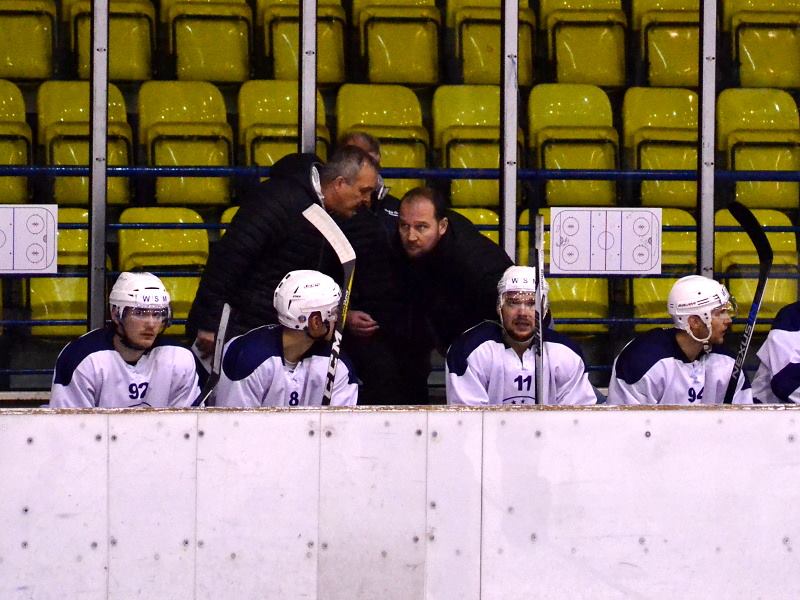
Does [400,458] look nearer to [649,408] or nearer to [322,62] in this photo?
[649,408]

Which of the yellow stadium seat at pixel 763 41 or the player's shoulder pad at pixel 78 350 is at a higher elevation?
the yellow stadium seat at pixel 763 41

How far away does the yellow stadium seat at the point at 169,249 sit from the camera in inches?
163

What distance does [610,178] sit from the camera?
4.12 meters

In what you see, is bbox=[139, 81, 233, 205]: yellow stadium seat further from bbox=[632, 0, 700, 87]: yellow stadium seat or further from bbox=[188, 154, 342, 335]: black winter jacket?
bbox=[632, 0, 700, 87]: yellow stadium seat

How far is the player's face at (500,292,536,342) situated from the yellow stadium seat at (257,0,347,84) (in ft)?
5.94

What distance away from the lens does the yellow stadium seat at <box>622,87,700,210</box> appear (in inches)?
185

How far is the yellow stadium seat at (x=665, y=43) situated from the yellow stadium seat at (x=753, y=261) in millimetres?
683

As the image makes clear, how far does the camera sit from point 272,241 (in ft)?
11.0

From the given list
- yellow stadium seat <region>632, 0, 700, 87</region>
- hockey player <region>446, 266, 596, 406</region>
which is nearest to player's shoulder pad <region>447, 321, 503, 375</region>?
hockey player <region>446, 266, 596, 406</region>

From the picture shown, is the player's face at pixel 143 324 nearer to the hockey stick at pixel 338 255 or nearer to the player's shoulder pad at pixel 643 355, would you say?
the hockey stick at pixel 338 255

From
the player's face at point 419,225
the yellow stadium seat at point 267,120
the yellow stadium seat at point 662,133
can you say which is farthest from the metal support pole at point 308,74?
the yellow stadium seat at point 662,133

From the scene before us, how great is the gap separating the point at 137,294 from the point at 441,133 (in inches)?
73.2

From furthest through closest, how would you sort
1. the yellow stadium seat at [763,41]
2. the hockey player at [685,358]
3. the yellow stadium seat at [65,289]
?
1. the yellow stadium seat at [763,41]
2. the yellow stadium seat at [65,289]
3. the hockey player at [685,358]

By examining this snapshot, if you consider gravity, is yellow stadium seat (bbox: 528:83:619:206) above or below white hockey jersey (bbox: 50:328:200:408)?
above
